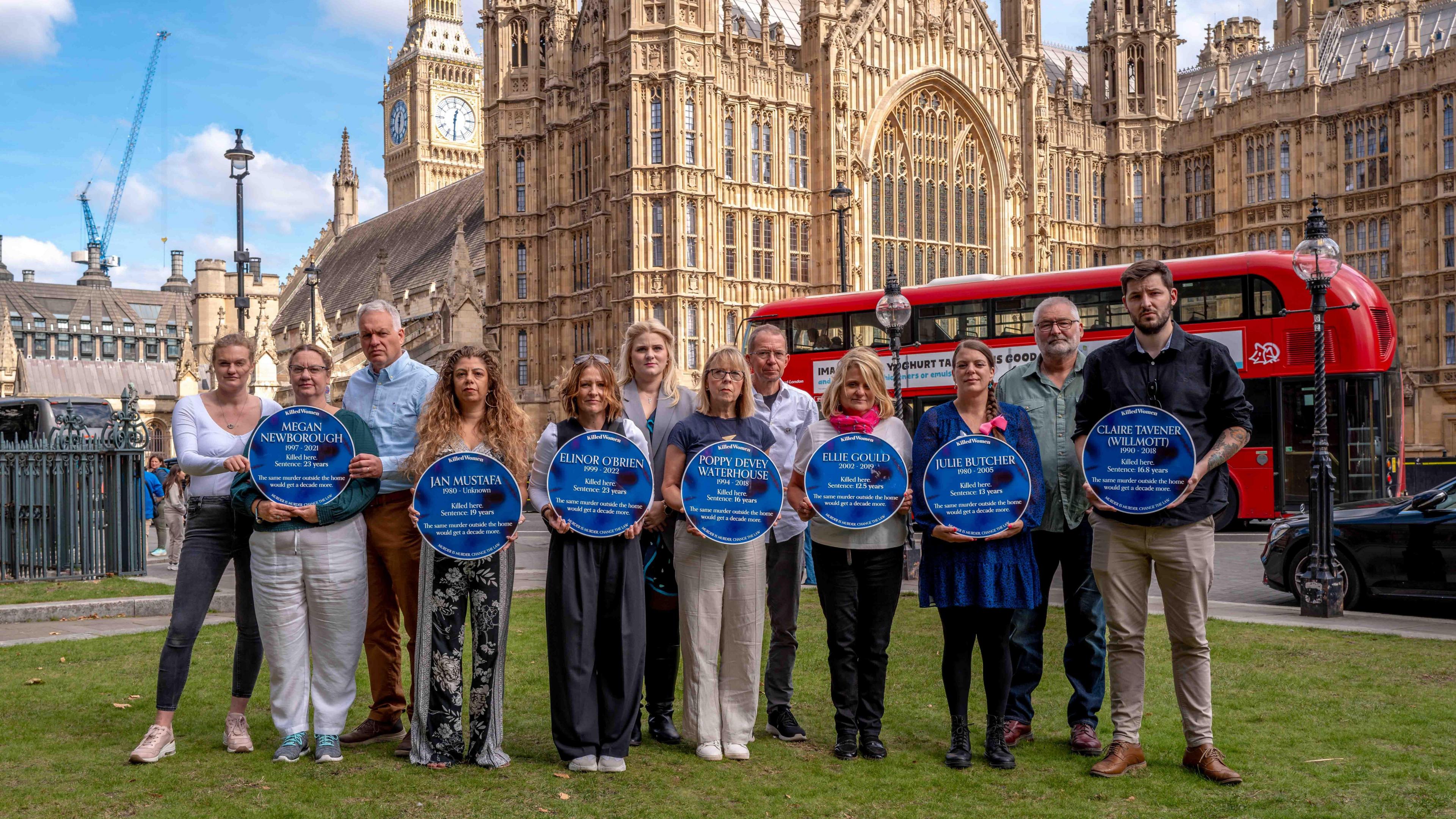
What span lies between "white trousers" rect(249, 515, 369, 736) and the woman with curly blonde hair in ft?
1.28

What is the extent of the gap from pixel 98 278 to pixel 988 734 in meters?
126

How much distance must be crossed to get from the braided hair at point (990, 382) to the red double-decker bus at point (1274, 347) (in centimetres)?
1083

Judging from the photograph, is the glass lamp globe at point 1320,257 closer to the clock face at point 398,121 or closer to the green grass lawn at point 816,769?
the green grass lawn at point 816,769

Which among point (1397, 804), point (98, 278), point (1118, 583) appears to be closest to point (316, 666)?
point (1118, 583)

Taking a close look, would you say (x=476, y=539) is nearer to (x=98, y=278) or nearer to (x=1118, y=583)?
(x=1118, y=583)

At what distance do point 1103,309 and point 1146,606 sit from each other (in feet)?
50.2

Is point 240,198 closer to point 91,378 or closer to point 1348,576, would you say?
point 1348,576

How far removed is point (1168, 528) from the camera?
18.4 ft

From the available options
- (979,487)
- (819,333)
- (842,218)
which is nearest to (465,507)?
(979,487)

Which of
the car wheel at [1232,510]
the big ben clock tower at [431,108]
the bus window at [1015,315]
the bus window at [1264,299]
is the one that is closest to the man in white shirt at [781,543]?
the bus window at [1264,299]

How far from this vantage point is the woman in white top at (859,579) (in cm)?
602

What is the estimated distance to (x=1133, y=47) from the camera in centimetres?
4803

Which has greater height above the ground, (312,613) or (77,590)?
(312,613)

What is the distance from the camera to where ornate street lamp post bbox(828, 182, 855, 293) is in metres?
29.4
